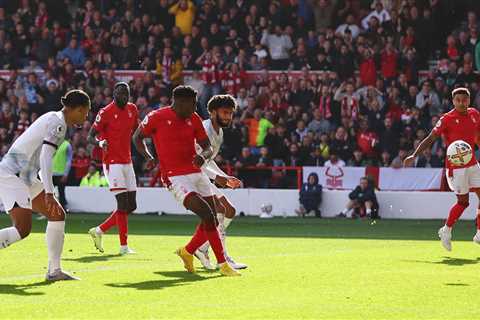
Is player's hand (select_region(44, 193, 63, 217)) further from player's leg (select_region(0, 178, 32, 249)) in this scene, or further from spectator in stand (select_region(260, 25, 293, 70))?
spectator in stand (select_region(260, 25, 293, 70))

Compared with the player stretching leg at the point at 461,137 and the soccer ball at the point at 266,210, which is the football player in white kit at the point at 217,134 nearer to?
the player stretching leg at the point at 461,137

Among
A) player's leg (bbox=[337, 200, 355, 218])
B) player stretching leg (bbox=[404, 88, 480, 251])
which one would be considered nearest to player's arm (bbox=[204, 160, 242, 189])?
player stretching leg (bbox=[404, 88, 480, 251])

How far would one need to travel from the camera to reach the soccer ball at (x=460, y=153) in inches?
692

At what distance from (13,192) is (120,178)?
5403 mm

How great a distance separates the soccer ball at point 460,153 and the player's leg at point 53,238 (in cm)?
680

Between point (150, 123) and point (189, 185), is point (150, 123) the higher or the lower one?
the higher one

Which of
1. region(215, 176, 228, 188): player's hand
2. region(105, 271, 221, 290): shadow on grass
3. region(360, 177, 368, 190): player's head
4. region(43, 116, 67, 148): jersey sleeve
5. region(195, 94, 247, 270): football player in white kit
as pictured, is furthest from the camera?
region(360, 177, 368, 190): player's head

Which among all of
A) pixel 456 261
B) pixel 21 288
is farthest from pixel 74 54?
pixel 21 288

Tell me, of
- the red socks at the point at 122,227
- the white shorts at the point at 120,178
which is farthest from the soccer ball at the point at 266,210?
the red socks at the point at 122,227

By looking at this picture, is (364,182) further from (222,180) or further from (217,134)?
(222,180)

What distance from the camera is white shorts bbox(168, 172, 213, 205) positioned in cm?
1389

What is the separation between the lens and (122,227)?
690 inches

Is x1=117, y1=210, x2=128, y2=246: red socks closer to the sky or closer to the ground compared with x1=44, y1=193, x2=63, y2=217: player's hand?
closer to the ground

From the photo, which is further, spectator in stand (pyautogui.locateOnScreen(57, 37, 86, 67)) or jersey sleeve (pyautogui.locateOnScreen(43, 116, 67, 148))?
spectator in stand (pyautogui.locateOnScreen(57, 37, 86, 67))
